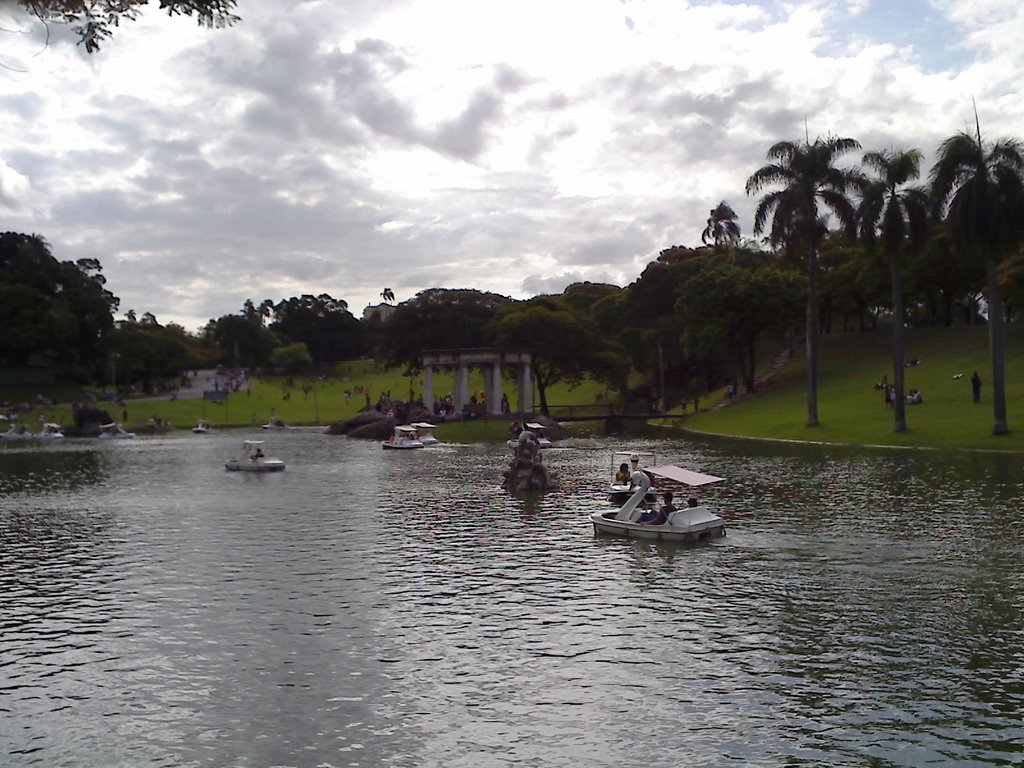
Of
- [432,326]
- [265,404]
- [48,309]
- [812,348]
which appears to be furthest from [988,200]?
[48,309]

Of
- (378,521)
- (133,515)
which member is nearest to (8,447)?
(133,515)

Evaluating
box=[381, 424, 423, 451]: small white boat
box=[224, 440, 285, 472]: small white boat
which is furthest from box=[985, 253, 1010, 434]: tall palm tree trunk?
box=[224, 440, 285, 472]: small white boat

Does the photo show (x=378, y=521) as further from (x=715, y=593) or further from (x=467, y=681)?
(x=467, y=681)

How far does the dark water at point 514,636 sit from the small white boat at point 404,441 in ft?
114

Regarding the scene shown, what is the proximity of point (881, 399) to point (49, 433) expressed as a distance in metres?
81.7

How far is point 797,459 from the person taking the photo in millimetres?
56250

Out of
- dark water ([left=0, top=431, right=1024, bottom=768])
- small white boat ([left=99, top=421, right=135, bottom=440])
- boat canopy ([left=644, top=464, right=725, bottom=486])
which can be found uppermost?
small white boat ([left=99, top=421, right=135, bottom=440])

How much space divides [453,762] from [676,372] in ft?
362

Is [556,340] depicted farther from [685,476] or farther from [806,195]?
[685,476]

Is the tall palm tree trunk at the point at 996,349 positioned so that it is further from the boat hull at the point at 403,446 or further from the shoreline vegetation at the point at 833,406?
the boat hull at the point at 403,446

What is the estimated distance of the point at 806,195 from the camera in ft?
238

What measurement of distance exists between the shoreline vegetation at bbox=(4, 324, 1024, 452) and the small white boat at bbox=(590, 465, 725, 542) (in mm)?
31554

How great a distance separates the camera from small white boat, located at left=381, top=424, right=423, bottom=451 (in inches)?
2943

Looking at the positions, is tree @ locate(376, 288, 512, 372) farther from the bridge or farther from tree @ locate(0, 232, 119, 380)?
tree @ locate(0, 232, 119, 380)
